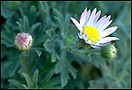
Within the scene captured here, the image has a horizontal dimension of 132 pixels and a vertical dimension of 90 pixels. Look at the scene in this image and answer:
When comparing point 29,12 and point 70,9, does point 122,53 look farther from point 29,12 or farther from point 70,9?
point 29,12

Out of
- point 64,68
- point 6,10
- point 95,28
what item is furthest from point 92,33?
point 6,10

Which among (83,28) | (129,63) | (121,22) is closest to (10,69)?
(83,28)

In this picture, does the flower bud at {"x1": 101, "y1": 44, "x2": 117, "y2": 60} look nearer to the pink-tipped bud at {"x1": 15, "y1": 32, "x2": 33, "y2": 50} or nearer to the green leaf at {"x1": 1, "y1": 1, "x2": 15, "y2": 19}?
the pink-tipped bud at {"x1": 15, "y1": 32, "x2": 33, "y2": 50}

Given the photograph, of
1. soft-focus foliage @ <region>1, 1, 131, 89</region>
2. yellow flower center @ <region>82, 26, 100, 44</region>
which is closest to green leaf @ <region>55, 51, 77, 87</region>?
soft-focus foliage @ <region>1, 1, 131, 89</region>

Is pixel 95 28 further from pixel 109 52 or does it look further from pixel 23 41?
pixel 23 41

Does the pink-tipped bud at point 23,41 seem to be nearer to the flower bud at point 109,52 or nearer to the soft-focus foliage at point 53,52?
the soft-focus foliage at point 53,52

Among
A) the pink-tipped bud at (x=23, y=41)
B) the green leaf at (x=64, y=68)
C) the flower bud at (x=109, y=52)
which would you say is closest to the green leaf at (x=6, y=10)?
the pink-tipped bud at (x=23, y=41)
